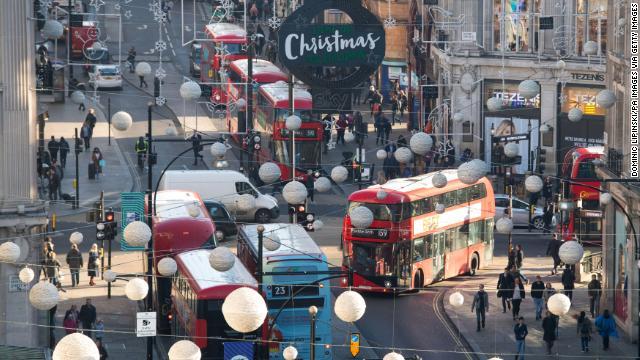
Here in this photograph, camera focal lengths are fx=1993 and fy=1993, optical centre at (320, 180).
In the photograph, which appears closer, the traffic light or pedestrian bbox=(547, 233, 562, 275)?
pedestrian bbox=(547, 233, 562, 275)

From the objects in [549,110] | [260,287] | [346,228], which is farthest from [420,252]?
[549,110]

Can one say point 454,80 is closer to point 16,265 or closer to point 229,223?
point 229,223

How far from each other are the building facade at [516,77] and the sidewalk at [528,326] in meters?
13.8

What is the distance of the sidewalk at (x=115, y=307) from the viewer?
48.8 meters

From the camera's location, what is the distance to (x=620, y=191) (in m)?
50.7

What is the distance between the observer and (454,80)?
2940 inches

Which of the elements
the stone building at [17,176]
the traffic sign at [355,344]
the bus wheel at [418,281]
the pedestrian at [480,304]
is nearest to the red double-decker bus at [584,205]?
the bus wheel at [418,281]

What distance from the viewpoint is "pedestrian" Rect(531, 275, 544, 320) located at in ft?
169

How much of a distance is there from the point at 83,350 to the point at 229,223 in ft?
104

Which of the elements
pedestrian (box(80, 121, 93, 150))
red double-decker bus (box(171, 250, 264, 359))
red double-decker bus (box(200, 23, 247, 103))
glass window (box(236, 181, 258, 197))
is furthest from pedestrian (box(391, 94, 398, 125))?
red double-decker bus (box(171, 250, 264, 359))

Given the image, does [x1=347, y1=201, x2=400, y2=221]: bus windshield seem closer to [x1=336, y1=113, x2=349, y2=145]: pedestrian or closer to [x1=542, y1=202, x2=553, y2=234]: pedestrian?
[x1=542, y1=202, x2=553, y2=234]: pedestrian

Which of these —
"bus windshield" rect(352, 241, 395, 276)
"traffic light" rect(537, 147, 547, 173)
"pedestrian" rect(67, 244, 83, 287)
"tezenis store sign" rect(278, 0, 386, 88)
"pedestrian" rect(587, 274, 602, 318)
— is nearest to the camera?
"tezenis store sign" rect(278, 0, 386, 88)

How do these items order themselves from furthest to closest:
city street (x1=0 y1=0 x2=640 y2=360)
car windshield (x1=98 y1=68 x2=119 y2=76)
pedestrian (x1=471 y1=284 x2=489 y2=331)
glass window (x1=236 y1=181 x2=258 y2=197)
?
car windshield (x1=98 y1=68 x2=119 y2=76) → glass window (x1=236 y1=181 x2=258 y2=197) → pedestrian (x1=471 y1=284 x2=489 y2=331) → city street (x1=0 y1=0 x2=640 y2=360)

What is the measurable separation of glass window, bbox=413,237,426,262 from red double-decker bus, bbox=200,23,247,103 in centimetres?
1359
